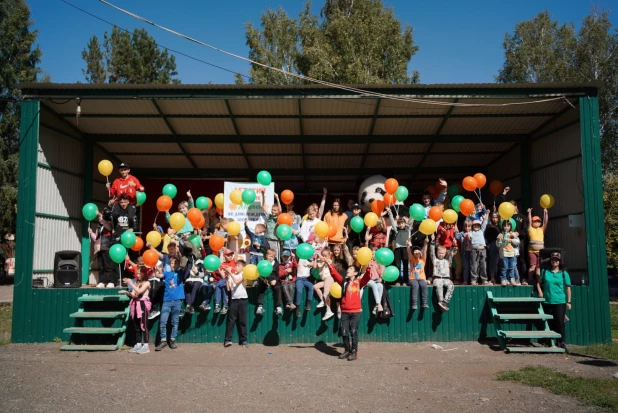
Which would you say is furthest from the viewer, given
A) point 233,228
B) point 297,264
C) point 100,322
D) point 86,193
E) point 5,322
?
point 86,193

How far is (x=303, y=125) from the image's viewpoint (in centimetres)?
1276

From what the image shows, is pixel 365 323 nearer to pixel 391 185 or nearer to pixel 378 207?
pixel 378 207

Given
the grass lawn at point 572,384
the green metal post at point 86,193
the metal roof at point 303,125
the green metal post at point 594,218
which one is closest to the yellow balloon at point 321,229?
the metal roof at point 303,125

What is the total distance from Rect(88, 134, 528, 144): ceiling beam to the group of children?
2.51 m

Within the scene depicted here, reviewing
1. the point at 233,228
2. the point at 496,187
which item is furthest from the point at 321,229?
the point at 496,187

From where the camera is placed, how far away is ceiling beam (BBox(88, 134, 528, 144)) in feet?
43.7

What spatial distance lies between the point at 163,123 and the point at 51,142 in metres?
2.50

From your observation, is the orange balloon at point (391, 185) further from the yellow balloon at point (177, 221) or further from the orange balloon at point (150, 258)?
the orange balloon at point (150, 258)

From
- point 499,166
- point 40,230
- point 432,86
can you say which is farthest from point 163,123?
point 499,166

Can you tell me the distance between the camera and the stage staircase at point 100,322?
9.23m

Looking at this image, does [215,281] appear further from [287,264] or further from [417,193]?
[417,193]

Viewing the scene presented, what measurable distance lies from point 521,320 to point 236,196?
622 centimetres

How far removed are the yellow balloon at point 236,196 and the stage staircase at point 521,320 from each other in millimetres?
5419

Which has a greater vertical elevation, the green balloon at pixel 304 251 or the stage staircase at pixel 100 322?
the green balloon at pixel 304 251
